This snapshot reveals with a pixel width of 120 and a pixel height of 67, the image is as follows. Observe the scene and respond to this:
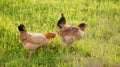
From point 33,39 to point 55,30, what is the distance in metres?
1.51

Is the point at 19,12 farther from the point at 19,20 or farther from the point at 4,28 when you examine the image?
the point at 4,28

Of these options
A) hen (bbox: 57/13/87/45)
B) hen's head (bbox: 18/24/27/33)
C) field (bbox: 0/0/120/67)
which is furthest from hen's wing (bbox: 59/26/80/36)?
hen's head (bbox: 18/24/27/33)

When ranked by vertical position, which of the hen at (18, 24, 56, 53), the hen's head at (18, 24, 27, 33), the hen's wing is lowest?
the hen at (18, 24, 56, 53)

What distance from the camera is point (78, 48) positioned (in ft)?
22.6

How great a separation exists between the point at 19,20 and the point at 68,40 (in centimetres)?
210

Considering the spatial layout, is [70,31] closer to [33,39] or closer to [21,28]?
[33,39]

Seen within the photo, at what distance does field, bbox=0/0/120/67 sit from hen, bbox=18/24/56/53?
244mm

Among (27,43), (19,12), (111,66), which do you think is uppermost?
(19,12)

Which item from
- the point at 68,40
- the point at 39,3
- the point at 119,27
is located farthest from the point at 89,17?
the point at 68,40

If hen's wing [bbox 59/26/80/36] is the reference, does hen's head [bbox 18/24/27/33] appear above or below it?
above

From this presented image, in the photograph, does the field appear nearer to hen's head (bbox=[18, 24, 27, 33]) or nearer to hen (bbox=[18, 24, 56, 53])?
hen (bbox=[18, 24, 56, 53])

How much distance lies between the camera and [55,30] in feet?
25.3

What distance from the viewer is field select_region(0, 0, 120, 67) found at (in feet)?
20.9

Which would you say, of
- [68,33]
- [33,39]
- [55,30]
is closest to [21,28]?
[33,39]
